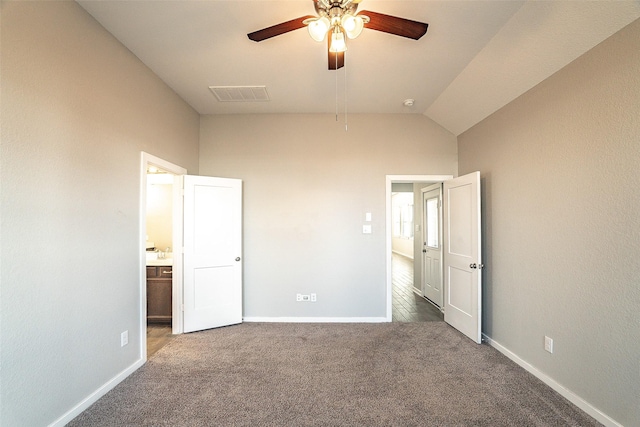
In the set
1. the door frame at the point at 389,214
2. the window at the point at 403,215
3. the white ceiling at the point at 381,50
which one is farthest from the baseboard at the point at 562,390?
the window at the point at 403,215

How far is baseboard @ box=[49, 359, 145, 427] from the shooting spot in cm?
181

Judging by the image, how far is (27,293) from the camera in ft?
5.25

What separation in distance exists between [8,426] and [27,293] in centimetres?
70

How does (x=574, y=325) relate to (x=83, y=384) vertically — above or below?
above

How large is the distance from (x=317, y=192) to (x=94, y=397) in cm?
291

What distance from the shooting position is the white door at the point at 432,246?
4438mm

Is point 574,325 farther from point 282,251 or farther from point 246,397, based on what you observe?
point 282,251

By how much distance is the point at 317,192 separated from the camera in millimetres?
3797

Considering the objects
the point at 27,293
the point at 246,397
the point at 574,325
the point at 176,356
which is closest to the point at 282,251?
the point at 176,356

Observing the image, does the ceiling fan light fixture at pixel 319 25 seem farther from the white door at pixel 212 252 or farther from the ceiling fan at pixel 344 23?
the white door at pixel 212 252

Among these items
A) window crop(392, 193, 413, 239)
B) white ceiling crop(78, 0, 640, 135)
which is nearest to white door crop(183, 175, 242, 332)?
white ceiling crop(78, 0, 640, 135)

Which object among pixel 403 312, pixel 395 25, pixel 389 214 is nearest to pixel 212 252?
pixel 389 214

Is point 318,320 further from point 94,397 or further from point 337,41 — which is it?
point 337,41

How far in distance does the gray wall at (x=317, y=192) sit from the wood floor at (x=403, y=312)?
595mm
